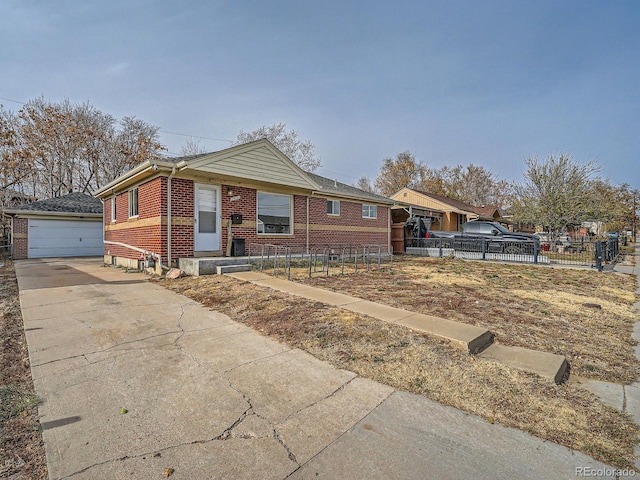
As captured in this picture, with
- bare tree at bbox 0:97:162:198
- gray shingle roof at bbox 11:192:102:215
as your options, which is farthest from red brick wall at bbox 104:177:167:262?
bare tree at bbox 0:97:162:198

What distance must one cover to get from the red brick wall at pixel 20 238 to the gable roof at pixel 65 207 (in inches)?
29.9

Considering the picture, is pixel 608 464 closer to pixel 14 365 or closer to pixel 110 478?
pixel 110 478

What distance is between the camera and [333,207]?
15086 millimetres

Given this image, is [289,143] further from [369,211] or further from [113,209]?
[113,209]

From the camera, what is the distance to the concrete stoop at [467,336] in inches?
137

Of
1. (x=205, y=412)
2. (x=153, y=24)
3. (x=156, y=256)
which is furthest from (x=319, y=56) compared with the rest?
(x=205, y=412)

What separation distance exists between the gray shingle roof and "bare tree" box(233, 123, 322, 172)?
643 inches

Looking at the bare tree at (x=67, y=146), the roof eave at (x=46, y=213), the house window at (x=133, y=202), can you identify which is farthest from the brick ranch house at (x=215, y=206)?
the bare tree at (x=67, y=146)

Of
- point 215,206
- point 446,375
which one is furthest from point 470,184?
point 446,375

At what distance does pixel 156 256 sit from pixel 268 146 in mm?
5143

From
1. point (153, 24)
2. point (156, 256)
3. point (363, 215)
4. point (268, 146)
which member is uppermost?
point (153, 24)

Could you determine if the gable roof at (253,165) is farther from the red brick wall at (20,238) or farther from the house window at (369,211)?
the red brick wall at (20,238)

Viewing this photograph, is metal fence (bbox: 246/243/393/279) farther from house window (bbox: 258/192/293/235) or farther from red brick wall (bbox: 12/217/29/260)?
red brick wall (bbox: 12/217/29/260)

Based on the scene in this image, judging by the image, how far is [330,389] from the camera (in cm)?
304
